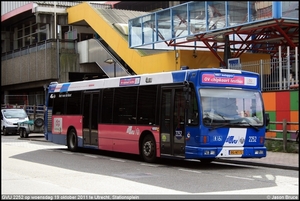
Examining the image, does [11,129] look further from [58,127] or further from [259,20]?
[259,20]

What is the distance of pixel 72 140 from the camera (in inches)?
845

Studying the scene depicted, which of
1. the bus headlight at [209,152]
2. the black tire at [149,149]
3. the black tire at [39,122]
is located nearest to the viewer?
the bus headlight at [209,152]

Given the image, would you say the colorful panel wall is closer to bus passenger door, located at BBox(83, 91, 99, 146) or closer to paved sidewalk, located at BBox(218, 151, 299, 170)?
paved sidewalk, located at BBox(218, 151, 299, 170)

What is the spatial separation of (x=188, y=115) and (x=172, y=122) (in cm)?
73

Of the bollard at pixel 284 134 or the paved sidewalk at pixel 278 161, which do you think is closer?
the paved sidewalk at pixel 278 161

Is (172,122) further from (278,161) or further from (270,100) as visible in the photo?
(270,100)

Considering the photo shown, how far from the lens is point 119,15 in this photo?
38.1m

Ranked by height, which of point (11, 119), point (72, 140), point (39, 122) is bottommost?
point (72, 140)

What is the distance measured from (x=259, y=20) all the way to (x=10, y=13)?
3404cm

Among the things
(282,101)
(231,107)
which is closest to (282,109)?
(282,101)

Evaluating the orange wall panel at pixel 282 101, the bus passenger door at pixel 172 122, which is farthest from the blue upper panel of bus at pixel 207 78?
the orange wall panel at pixel 282 101

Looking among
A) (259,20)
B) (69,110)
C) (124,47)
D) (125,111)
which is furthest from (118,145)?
(124,47)

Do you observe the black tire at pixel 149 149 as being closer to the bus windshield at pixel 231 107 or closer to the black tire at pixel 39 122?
the bus windshield at pixel 231 107

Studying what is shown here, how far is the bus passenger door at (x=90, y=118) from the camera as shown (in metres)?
19.5
